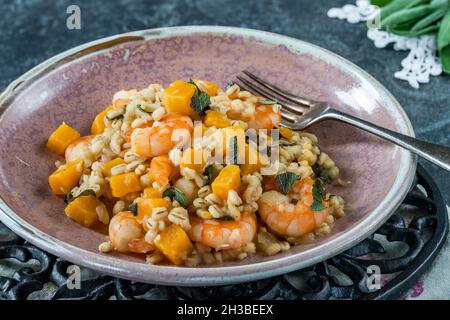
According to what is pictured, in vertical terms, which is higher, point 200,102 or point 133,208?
point 200,102

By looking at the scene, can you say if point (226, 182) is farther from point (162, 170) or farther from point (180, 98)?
point (180, 98)

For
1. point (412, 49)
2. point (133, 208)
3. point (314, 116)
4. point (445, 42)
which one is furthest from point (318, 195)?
point (412, 49)

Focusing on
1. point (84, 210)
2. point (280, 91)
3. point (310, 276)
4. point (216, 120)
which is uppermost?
point (216, 120)

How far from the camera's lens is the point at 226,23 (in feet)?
13.4

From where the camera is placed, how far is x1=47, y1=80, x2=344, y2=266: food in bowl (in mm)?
2070

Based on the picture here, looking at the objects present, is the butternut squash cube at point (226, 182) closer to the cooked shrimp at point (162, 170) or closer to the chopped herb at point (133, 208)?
the cooked shrimp at point (162, 170)

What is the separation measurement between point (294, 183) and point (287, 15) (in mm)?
2167

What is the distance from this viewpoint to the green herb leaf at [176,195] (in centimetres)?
213

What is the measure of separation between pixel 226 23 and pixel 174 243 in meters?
2.33

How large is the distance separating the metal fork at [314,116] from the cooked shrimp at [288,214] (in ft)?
1.31

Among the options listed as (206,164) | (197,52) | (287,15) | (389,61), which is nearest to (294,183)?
(206,164)

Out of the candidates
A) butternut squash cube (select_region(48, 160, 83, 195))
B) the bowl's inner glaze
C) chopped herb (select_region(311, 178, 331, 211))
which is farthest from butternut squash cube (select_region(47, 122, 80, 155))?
chopped herb (select_region(311, 178, 331, 211))

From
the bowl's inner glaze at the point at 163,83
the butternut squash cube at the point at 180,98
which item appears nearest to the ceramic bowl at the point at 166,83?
the bowl's inner glaze at the point at 163,83

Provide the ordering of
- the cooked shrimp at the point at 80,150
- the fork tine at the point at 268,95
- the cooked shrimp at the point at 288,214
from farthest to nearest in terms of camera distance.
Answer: the fork tine at the point at 268,95 → the cooked shrimp at the point at 80,150 → the cooked shrimp at the point at 288,214
